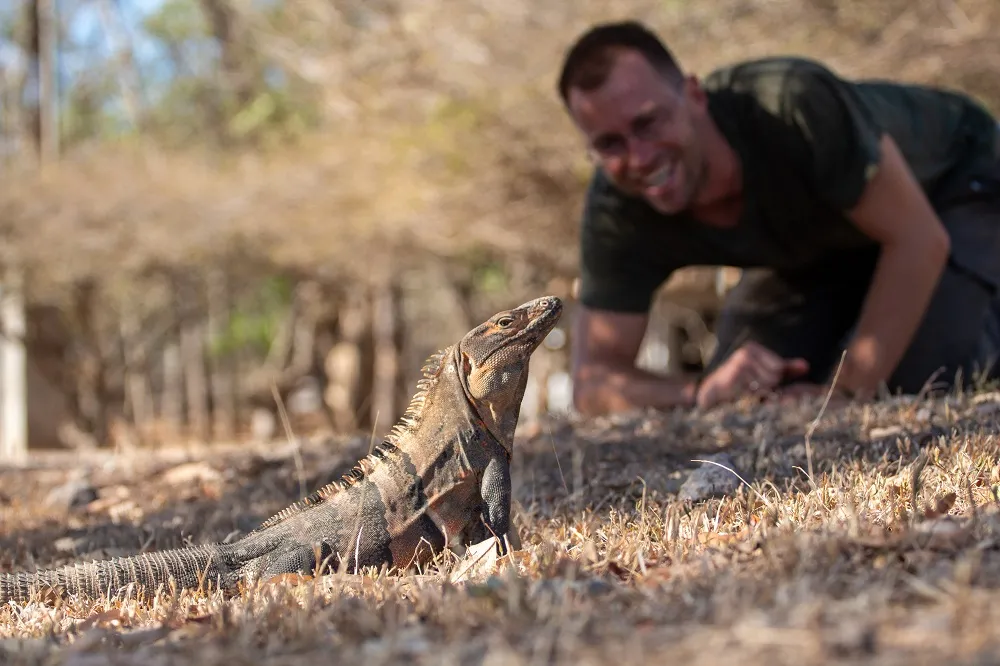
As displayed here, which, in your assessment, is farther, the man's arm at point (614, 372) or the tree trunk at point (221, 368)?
the tree trunk at point (221, 368)

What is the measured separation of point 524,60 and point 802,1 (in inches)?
145

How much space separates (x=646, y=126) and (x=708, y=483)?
2.45 metres

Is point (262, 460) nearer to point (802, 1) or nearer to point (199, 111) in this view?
point (802, 1)

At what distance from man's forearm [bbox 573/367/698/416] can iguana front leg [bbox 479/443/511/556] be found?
313cm

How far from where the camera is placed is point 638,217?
20.6 ft

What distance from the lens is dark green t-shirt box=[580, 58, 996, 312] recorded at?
17.6 ft

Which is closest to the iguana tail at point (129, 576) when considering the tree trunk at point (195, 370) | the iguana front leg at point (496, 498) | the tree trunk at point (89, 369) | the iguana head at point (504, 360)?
the iguana front leg at point (496, 498)

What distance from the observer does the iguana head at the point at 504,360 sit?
3486mm

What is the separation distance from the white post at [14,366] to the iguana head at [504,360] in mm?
19150

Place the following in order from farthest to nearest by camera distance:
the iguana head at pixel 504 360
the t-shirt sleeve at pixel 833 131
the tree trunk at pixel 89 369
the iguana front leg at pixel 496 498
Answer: the tree trunk at pixel 89 369
the t-shirt sleeve at pixel 833 131
the iguana head at pixel 504 360
the iguana front leg at pixel 496 498

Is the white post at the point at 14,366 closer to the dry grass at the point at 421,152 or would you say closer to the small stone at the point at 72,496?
the dry grass at the point at 421,152

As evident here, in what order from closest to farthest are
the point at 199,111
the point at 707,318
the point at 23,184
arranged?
the point at 23,184
the point at 707,318
the point at 199,111

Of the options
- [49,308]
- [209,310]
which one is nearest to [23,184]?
[49,308]

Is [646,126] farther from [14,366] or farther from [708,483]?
[14,366]
